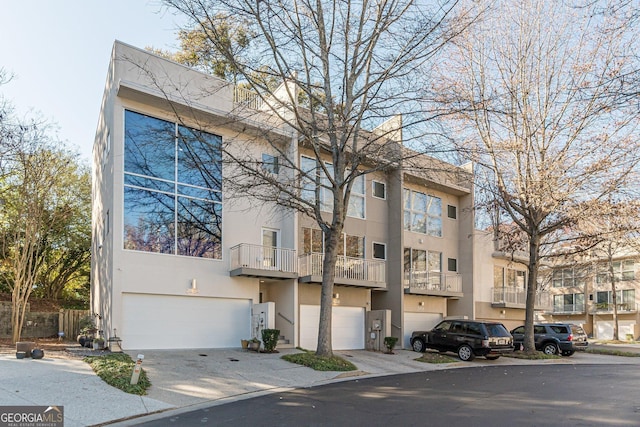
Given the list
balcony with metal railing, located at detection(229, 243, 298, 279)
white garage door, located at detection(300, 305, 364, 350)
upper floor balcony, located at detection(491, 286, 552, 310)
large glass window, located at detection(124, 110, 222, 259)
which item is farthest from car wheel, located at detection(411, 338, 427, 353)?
upper floor balcony, located at detection(491, 286, 552, 310)

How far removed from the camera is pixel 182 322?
55.8 feet

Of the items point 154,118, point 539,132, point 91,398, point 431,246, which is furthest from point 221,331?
point 539,132

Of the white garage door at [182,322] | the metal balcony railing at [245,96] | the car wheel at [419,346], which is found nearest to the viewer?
the white garage door at [182,322]

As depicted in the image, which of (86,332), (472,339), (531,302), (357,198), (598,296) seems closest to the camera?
(86,332)

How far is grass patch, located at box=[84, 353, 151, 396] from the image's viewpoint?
32.9 feet

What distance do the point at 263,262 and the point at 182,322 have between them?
3499 mm

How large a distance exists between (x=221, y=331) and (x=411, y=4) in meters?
12.0

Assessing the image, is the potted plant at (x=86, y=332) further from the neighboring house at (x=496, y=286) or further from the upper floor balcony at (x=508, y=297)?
the upper floor balcony at (x=508, y=297)

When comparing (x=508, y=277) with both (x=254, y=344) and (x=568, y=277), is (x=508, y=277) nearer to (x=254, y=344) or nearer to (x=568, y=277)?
(x=568, y=277)

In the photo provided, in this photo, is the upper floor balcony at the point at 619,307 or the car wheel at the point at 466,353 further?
the upper floor balcony at the point at 619,307

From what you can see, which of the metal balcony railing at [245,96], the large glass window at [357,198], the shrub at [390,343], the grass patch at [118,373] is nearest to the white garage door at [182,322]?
the grass patch at [118,373]

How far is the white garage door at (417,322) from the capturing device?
22.9 metres

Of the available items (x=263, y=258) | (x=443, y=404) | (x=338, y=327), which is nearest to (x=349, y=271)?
(x=338, y=327)

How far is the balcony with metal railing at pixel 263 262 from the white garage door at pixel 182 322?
1.36m
